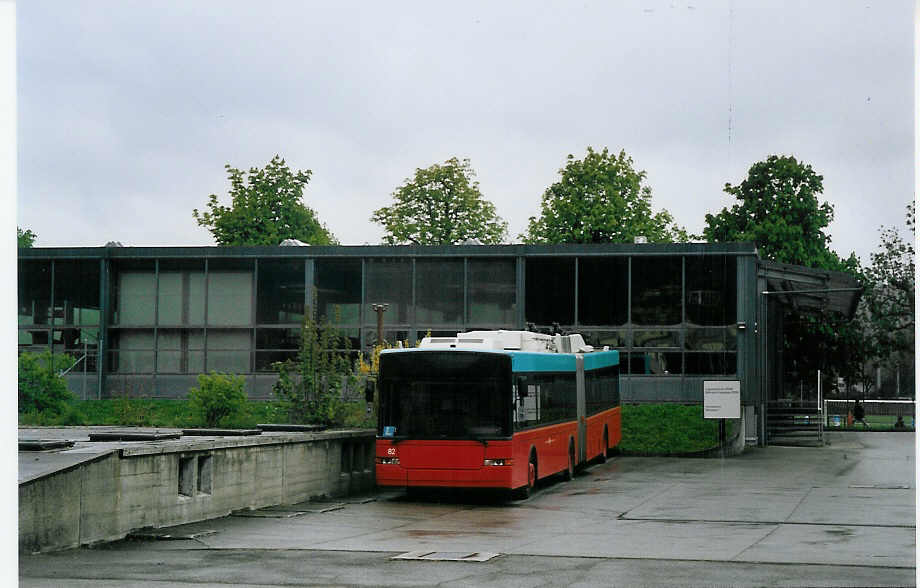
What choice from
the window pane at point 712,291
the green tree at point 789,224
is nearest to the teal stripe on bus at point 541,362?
the window pane at point 712,291

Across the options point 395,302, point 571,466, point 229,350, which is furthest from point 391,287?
point 571,466

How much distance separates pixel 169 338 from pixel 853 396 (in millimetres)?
29278

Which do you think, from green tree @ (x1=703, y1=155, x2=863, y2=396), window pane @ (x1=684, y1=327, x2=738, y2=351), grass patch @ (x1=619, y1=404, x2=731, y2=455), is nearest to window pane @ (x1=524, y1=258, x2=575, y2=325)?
grass patch @ (x1=619, y1=404, x2=731, y2=455)

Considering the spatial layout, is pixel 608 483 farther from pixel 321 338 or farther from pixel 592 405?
pixel 321 338

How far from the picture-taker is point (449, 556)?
15.2 metres

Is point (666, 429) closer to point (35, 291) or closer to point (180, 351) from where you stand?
point (180, 351)

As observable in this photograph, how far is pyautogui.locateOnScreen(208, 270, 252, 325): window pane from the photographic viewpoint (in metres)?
47.8

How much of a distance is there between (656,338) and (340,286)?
11.0 meters

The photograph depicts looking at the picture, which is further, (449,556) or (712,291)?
(712,291)

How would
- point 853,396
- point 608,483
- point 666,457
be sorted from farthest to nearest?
point 853,396, point 666,457, point 608,483

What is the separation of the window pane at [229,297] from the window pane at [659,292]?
13317 millimetres

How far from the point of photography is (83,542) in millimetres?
15656

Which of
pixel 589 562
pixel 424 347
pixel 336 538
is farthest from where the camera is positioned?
pixel 424 347

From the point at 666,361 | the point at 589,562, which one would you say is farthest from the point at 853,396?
the point at 589,562
